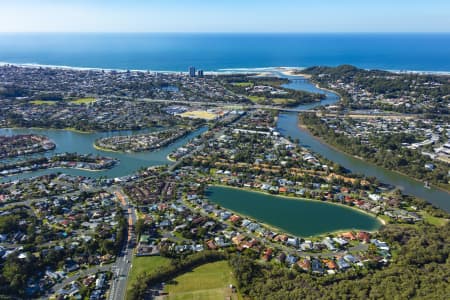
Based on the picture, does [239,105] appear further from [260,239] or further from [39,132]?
[260,239]

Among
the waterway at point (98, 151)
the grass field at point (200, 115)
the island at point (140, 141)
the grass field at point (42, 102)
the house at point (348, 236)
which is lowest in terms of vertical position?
the house at point (348, 236)

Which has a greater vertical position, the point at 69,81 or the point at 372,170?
the point at 69,81

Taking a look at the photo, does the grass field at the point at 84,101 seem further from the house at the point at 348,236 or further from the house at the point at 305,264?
the house at the point at 305,264

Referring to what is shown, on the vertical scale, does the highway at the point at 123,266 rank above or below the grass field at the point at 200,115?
below

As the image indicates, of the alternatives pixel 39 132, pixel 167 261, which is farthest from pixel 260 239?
pixel 39 132

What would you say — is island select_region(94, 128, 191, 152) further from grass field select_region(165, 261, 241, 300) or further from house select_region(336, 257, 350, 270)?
house select_region(336, 257, 350, 270)

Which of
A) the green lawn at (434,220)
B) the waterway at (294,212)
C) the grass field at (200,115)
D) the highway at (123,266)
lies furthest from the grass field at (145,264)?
the grass field at (200,115)

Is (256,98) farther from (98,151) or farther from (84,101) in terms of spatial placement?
(98,151)
